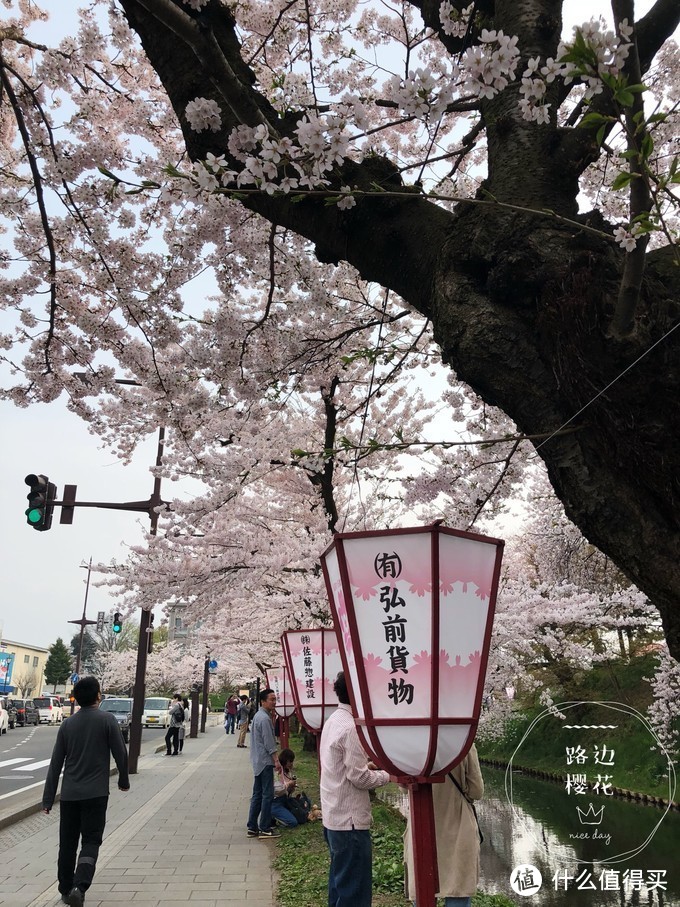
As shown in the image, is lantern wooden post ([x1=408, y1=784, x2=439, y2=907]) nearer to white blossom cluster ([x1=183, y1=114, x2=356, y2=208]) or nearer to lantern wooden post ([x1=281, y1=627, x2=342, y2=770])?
white blossom cluster ([x1=183, y1=114, x2=356, y2=208])

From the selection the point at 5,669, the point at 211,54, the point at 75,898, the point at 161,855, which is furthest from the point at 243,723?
the point at 5,669

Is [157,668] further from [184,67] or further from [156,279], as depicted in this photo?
[184,67]

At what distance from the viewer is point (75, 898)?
15.8 ft

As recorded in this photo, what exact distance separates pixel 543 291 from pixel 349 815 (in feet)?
11.0

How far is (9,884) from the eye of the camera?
5727 millimetres

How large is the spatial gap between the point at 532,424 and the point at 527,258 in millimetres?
614

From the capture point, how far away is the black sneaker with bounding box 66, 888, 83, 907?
15.8ft

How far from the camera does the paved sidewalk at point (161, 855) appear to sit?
5.40 m

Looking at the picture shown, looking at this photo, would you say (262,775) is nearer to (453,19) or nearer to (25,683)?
(453,19)

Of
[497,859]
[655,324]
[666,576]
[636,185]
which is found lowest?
[497,859]

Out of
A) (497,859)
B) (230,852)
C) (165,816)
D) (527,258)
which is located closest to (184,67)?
(527,258)

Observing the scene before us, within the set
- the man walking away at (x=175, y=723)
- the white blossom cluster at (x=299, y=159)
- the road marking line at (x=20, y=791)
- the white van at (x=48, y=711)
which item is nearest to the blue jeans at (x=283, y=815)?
the road marking line at (x=20, y=791)

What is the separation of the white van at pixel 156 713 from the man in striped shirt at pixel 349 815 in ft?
117

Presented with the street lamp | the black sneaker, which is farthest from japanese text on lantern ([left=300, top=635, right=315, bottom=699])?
the street lamp
